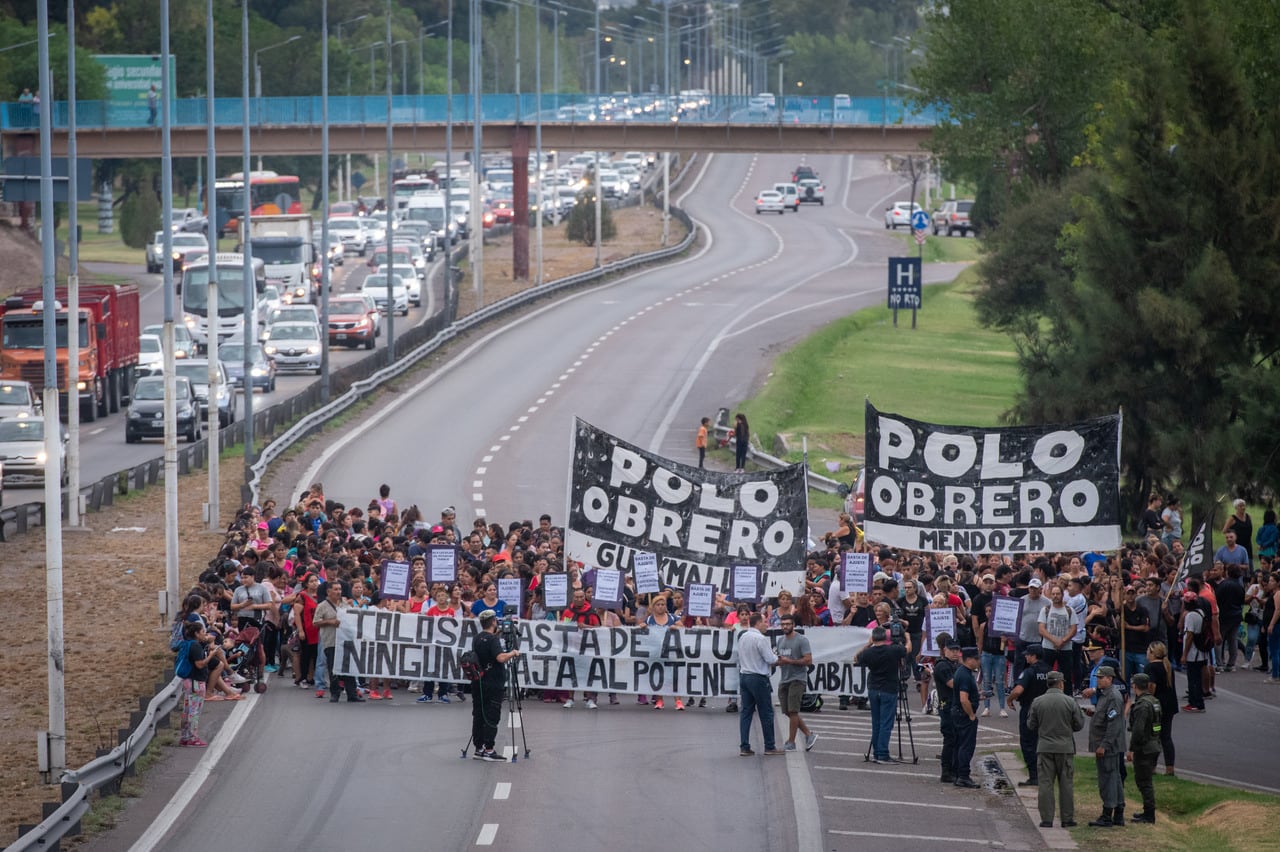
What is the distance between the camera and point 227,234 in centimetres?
10444

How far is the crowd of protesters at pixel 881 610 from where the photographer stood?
21.4 m

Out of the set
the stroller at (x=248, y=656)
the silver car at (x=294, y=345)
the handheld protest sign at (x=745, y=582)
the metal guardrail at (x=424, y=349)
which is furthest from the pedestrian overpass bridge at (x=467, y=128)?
the handheld protest sign at (x=745, y=582)

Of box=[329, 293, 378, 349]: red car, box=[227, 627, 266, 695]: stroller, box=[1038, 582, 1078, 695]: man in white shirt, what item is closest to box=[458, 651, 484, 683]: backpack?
box=[227, 627, 266, 695]: stroller

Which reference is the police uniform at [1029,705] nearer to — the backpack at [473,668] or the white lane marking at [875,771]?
the white lane marking at [875,771]

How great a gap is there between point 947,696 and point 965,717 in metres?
0.28

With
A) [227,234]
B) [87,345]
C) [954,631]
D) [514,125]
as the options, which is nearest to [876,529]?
[954,631]

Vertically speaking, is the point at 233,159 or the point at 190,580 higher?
the point at 233,159

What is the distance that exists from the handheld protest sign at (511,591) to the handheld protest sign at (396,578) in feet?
4.04

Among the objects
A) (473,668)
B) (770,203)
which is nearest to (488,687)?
(473,668)

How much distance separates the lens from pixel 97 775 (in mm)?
17375

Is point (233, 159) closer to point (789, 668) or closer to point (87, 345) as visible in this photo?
point (87, 345)

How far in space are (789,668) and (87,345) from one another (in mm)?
33814

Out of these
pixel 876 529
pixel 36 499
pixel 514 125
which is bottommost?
pixel 36 499

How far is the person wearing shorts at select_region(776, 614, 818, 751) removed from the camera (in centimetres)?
1975
